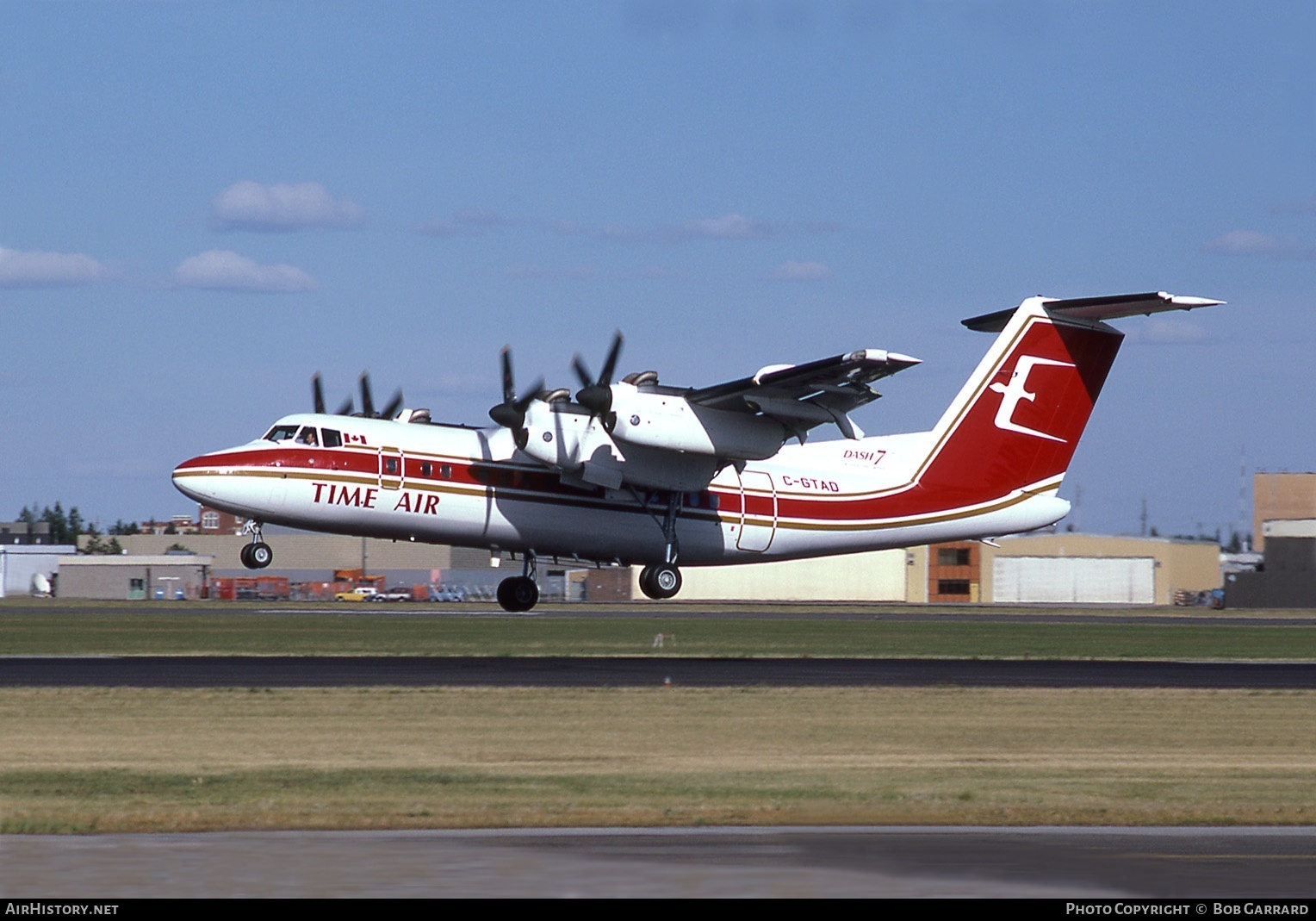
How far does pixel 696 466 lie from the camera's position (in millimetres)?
40375

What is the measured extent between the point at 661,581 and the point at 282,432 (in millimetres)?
10229

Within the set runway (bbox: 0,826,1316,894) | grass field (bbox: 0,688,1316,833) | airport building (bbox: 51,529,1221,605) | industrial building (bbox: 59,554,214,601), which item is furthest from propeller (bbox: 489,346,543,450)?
industrial building (bbox: 59,554,214,601)

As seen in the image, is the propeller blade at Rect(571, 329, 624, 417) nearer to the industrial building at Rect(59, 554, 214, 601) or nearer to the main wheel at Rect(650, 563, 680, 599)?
the main wheel at Rect(650, 563, 680, 599)

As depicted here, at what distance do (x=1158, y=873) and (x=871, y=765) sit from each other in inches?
274

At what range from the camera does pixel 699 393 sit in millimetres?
39375

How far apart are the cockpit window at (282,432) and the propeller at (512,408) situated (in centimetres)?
504

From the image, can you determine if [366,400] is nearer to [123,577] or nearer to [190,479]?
[190,479]

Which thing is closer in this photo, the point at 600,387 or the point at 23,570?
the point at 600,387

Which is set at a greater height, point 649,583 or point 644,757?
point 649,583

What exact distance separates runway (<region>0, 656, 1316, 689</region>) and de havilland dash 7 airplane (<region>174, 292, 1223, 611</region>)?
8323mm

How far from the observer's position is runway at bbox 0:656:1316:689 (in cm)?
2538

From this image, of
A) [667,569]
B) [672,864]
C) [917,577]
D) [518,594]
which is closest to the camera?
[672,864]

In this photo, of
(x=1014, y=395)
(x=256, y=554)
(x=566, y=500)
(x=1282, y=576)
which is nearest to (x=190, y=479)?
(x=256, y=554)

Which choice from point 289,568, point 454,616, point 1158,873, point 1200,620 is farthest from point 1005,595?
point 1158,873
